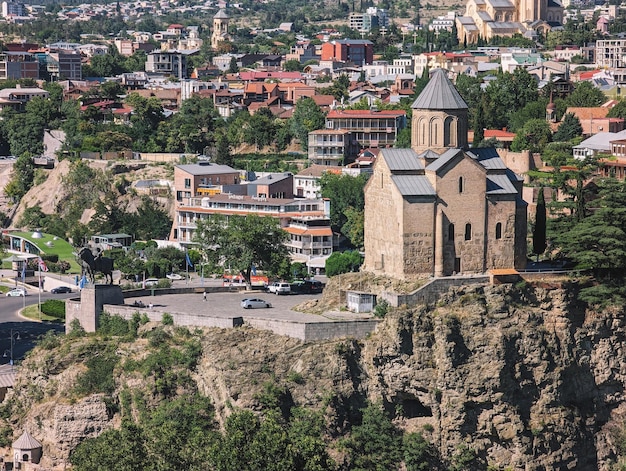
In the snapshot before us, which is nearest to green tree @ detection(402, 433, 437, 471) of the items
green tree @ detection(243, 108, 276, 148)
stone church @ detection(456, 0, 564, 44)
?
green tree @ detection(243, 108, 276, 148)

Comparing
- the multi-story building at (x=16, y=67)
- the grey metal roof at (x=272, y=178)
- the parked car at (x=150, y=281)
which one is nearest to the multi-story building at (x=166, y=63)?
the multi-story building at (x=16, y=67)

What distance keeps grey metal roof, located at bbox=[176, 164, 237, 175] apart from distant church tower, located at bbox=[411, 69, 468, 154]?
42370 millimetres

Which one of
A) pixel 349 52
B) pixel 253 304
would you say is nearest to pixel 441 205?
pixel 253 304

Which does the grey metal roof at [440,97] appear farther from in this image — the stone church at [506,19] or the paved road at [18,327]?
the stone church at [506,19]

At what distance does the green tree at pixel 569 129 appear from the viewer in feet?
319

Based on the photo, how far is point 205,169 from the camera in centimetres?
9644

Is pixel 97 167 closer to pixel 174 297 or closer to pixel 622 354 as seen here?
pixel 174 297

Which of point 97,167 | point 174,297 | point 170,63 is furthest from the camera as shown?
point 170,63

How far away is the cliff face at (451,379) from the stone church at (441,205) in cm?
158

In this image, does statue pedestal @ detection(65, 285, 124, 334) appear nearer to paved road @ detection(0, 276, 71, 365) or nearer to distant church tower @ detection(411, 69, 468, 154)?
distant church tower @ detection(411, 69, 468, 154)

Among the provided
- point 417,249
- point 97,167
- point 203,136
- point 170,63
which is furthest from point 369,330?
point 170,63

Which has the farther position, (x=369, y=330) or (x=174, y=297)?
(x=174, y=297)

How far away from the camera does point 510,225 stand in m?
53.3

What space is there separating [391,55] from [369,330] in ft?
399
